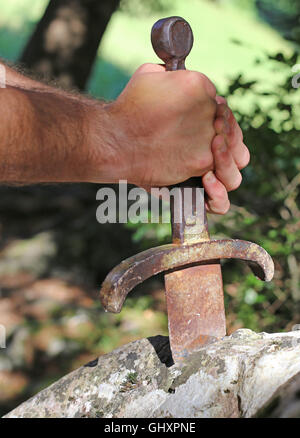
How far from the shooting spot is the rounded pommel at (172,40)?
1628 millimetres

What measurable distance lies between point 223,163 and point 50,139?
515mm

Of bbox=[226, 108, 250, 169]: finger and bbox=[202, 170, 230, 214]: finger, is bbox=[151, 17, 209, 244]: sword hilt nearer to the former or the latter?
bbox=[202, 170, 230, 214]: finger

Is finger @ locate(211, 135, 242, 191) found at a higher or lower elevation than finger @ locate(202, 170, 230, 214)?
higher

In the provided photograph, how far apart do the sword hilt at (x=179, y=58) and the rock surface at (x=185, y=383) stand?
315 mm

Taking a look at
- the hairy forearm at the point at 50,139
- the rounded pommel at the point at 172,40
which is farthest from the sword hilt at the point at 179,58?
the hairy forearm at the point at 50,139

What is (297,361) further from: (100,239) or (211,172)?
(100,239)

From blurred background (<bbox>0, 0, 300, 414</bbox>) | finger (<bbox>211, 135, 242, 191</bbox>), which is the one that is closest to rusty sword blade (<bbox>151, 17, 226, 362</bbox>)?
finger (<bbox>211, 135, 242, 191</bbox>)

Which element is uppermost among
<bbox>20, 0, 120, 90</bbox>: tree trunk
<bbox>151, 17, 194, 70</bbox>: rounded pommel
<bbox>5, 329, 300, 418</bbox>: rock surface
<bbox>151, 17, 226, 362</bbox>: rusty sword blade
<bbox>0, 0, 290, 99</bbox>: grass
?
<bbox>0, 0, 290, 99</bbox>: grass

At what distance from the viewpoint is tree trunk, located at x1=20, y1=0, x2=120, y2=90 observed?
5.60m

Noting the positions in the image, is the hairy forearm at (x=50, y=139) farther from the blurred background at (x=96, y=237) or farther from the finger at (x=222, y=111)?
the blurred background at (x=96, y=237)

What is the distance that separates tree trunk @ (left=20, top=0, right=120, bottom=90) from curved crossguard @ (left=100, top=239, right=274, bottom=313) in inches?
167

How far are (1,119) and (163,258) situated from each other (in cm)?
54
